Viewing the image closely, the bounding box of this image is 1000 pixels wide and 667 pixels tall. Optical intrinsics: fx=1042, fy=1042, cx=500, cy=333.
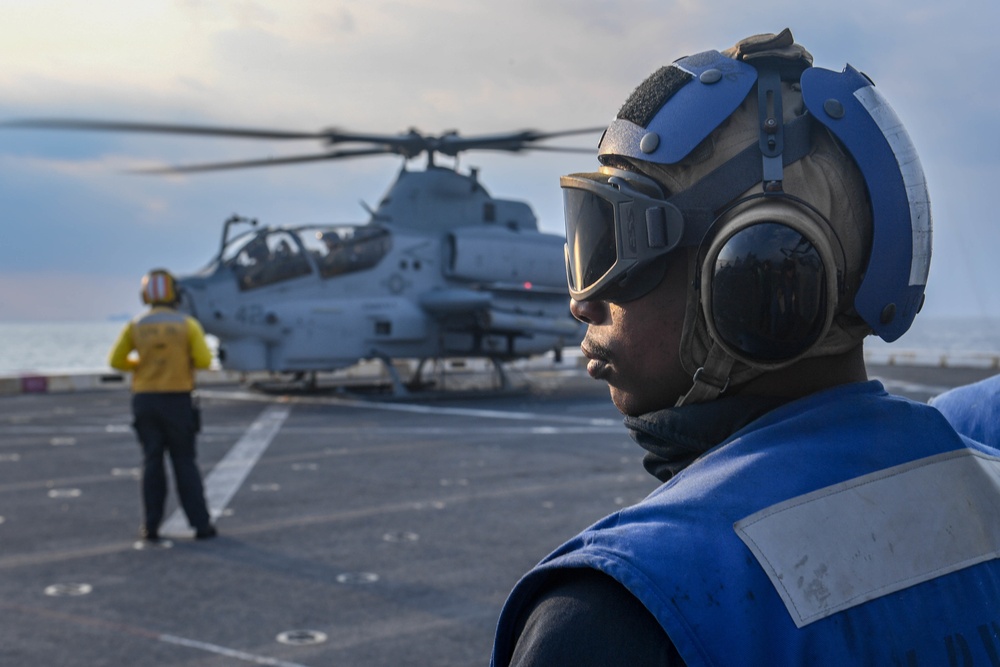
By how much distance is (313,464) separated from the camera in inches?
446

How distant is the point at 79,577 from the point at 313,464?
4.83 meters

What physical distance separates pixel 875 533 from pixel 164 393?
24.6 feet

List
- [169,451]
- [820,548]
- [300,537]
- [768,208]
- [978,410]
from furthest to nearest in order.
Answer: [169,451]
[300,537]
[978,410]
[768,208]
[820,548]

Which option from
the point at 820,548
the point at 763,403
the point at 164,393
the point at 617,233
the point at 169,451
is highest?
the point at 617,233

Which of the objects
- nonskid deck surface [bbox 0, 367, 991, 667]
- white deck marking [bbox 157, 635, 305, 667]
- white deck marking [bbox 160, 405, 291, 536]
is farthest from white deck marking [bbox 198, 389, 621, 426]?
white deck marking [bbox 157, 635, 305, 667]

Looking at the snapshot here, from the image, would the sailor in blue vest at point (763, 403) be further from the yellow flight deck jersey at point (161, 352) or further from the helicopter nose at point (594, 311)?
the yellow flight deck jersey at point (161, 352)

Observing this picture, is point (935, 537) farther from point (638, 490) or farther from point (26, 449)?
point (26, 449)

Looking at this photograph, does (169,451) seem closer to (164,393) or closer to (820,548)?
(164,393)

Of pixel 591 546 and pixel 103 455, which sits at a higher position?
pixel 591 546

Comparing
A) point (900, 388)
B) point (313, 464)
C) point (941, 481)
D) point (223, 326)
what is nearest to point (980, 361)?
point (900, 388)

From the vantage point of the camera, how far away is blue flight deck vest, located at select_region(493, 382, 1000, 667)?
119cm

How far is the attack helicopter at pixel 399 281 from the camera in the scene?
1745 centimetres

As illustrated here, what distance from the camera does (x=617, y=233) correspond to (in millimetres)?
1524

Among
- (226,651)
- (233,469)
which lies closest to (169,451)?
(233,469)
